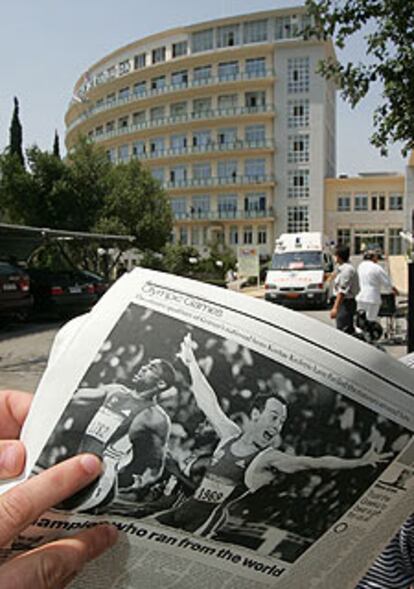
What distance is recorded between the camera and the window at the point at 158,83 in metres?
51.3

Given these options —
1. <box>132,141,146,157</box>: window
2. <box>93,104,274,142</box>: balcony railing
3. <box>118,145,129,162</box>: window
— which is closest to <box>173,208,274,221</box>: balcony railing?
<box>132,141,146,157</box>: window

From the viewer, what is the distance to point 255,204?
4809 cm

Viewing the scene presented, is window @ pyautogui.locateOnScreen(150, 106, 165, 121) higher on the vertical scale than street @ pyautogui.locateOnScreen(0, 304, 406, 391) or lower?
higher

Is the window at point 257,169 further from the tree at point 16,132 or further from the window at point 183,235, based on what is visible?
the tree at point 16,132

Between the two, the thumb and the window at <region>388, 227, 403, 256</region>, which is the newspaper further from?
the window at <region>388, 227, 403, 256</region>

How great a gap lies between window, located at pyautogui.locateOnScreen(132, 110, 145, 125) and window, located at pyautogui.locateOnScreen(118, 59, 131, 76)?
4481mm

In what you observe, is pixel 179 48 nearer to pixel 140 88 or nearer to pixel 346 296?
pixel 140 88

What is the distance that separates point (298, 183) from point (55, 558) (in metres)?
48.5

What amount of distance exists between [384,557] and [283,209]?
47.5 meters

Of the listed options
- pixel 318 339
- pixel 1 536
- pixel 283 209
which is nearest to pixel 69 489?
pixel 1 536

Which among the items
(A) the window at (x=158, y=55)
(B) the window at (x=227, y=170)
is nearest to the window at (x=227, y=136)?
(B) the window at (x=227, y=170)

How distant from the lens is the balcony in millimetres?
47562

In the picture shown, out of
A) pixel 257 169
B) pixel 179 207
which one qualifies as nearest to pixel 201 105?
pixel 257 169

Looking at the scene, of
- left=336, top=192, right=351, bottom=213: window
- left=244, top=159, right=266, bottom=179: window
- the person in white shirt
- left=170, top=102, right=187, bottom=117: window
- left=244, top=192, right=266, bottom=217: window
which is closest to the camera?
the person in white shirt
